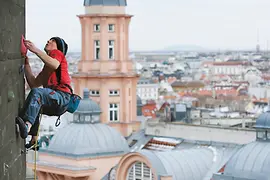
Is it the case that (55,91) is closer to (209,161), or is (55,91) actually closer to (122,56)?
(209,161)

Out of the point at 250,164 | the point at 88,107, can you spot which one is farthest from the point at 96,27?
the point at 250,164

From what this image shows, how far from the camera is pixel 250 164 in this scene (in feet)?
85.1

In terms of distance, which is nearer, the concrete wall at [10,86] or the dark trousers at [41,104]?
the concrete wall at [10,86]

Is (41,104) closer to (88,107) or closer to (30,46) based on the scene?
(30,46)

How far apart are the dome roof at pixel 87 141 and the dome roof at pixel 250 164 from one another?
277 inches

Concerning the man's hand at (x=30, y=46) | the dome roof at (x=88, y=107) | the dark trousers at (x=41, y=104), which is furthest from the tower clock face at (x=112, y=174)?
the man's hand at (x=30, y=46)

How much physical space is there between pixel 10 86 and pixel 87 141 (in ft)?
90.2

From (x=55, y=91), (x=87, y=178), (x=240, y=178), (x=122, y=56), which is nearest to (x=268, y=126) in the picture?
(x=240, y=178)

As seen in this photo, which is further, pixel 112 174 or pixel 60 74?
pixel 112 174

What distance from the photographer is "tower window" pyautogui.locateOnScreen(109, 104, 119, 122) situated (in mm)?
41406

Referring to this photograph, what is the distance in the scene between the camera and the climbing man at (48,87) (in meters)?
5.66

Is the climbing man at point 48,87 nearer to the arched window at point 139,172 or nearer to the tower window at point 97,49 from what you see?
the arched window at point 139,172

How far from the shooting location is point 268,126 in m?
27.4

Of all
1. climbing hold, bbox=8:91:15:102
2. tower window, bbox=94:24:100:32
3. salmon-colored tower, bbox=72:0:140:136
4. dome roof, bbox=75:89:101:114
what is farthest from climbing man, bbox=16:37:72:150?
tower window, bbox=94:24:100:32
